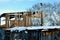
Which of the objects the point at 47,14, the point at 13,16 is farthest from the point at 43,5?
the point at 13,16

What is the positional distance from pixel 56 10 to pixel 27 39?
2035 cm

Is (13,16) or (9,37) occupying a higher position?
(13,16)

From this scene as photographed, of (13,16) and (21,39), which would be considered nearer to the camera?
(21,39)

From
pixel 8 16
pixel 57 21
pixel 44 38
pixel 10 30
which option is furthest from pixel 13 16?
pixel 57 21

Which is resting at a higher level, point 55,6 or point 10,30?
point 55,6

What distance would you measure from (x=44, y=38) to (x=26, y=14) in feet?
12.9

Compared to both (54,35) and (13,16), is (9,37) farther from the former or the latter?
(54,35)

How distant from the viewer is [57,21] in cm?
4041

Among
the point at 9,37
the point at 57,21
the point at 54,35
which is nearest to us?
the point at 54,35

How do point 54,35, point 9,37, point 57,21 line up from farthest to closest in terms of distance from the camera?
1. point 57,21
2. point 9,37
3. point 54,35

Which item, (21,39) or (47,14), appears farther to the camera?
(47,14)

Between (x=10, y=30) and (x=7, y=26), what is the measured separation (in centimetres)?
122

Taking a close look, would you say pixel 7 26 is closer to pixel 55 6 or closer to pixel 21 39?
pixel 21 39

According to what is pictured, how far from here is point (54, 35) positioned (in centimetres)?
2220
